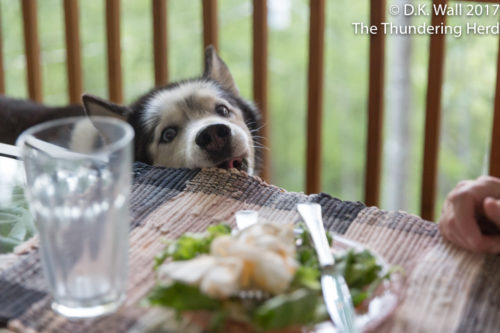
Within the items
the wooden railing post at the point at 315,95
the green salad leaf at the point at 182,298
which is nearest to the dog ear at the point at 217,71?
the wooden railing post at the point at 315,95

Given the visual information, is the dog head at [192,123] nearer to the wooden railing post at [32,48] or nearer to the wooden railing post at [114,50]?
the wooden railing post at [114,50]

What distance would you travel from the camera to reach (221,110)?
5.81 ft

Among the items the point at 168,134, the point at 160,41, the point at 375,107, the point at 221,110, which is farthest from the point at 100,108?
the point at 375,107

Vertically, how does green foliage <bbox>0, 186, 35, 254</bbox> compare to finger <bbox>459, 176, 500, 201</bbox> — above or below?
below

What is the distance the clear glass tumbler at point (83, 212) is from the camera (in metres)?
0.71

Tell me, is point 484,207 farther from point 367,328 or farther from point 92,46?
point 92,46

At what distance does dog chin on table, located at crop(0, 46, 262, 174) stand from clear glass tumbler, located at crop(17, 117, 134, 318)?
748 mm

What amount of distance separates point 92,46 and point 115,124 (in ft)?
18.4

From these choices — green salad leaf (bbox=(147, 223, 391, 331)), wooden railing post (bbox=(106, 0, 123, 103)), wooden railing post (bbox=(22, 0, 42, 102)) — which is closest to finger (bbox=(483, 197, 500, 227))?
green salad leaf (bbox=(147, 223, 391, 331))

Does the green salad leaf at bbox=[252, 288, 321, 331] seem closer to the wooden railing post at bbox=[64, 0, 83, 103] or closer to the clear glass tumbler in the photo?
the clear glass tumbler

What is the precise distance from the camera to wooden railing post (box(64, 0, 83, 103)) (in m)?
2.18

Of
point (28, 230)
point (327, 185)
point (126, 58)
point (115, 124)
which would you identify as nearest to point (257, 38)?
point (28, 230)

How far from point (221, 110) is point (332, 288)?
1056 millimetres

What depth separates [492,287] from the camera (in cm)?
85
